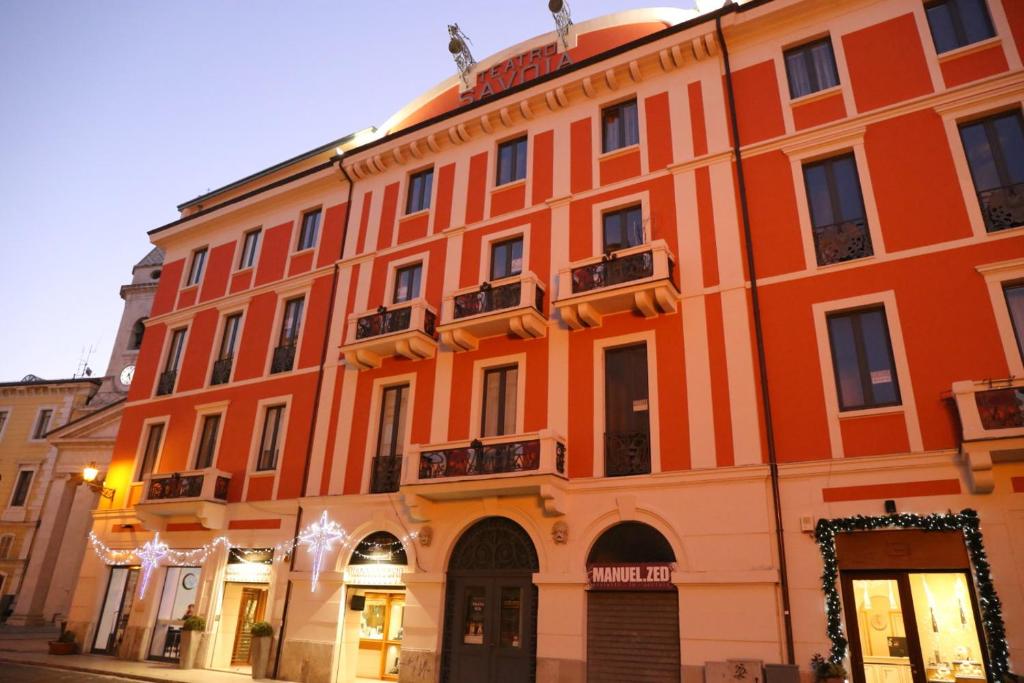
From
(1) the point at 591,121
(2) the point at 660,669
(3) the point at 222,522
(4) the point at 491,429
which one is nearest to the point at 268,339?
(3) the point at 222,522

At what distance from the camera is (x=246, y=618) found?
63.9ft

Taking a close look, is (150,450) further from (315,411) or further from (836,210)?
(836,210)

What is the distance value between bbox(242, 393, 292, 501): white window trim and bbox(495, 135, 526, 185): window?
9159 mm

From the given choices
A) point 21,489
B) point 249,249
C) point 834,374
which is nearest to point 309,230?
point 249,249

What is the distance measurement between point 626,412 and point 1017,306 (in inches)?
290

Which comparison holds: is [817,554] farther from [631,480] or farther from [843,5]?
[843,5]

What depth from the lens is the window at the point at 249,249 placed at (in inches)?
932

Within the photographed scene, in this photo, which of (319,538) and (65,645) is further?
(65,645)

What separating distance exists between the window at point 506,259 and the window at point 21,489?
34208 mm

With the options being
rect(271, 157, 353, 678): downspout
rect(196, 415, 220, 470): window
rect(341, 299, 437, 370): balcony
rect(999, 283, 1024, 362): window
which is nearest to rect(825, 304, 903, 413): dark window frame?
rect(999, 283, 1024, 362): window

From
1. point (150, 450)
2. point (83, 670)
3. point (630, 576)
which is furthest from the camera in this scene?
point (150, 450)

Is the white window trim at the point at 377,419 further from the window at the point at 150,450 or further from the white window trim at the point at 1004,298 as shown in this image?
the white window trim at the point at 1004,298

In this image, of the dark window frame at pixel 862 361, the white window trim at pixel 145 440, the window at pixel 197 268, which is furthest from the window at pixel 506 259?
the window at pixel 197 268

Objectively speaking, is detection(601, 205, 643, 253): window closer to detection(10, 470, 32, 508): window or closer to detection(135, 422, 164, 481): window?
detection(135, 422, 164, 481): window
